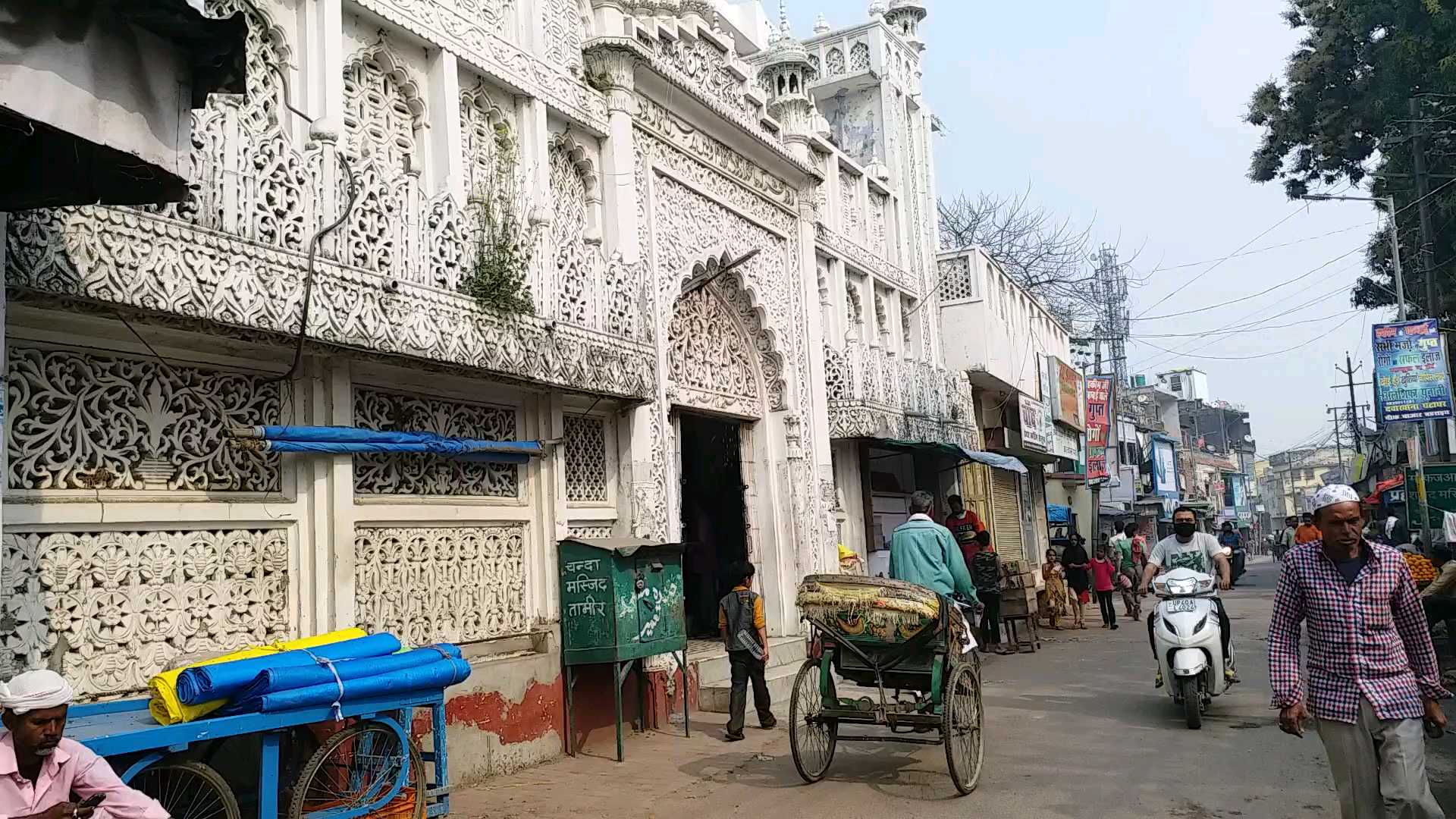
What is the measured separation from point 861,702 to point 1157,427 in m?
57.0

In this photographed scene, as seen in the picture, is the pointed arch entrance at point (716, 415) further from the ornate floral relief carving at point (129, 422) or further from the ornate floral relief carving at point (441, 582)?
the ornate floral relief carving at point (129, 422)

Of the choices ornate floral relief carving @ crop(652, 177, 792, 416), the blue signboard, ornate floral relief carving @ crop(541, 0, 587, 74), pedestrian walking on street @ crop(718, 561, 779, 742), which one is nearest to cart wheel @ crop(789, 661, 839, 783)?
pedestrian walking on street @ crop(718, 561, 779, 742)

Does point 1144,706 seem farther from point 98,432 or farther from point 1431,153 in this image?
point 1431,153

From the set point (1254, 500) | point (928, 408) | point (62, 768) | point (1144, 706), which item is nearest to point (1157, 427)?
point (1254, 500)

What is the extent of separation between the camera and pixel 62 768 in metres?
3.55

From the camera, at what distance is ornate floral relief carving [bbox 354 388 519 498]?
6668mm

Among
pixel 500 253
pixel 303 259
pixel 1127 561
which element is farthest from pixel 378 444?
pixel 1127 561

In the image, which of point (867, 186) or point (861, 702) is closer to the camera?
point (861, 702)

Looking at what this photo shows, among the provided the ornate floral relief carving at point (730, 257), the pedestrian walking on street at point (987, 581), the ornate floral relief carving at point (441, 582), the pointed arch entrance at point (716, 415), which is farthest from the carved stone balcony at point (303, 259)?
the pedestrian walking on street at point (987, 581)

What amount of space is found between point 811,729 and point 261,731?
339 centimetres

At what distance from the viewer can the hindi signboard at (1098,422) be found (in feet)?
90.8

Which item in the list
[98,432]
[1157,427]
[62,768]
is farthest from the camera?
[1157,427]

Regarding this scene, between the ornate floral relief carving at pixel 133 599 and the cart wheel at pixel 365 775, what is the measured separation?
1.14 metres

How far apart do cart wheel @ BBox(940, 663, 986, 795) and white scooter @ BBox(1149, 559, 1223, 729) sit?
7.65 feet
